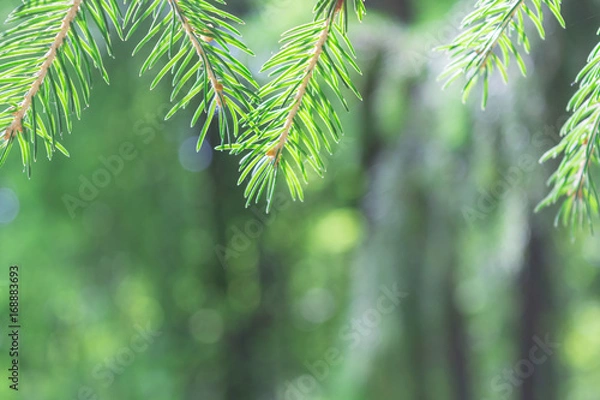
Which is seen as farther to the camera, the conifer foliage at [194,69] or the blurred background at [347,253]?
the blurred background at [347,253]

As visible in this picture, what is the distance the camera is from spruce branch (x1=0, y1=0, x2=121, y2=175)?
20 cm

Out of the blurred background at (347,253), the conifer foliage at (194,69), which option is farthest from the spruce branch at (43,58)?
the blurred background at (347,253)

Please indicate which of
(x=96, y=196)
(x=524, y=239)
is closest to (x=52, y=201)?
(x=96, y=196)

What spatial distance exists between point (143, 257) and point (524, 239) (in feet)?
3.01

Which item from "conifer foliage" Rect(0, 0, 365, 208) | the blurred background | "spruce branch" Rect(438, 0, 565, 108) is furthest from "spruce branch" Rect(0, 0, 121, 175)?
the blurred background

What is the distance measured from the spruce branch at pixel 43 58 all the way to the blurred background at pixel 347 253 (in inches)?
24.7

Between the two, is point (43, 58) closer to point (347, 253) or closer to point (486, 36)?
point (486, 36)

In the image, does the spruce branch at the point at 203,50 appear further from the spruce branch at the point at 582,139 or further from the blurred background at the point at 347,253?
the blurred background at the point at 347,253

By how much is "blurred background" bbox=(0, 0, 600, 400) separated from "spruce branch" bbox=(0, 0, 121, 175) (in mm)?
626

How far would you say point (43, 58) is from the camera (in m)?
0.21

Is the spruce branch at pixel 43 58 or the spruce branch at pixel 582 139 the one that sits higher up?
the spruce branch at pixel 43 58

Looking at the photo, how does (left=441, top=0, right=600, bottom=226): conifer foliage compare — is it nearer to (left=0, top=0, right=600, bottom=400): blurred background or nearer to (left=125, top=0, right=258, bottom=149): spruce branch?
(left=125, top=0, right=258, bottom=149): spruce branch

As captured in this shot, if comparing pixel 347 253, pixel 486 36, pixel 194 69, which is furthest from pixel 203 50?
pixel 347 253

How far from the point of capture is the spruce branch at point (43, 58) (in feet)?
0.67
